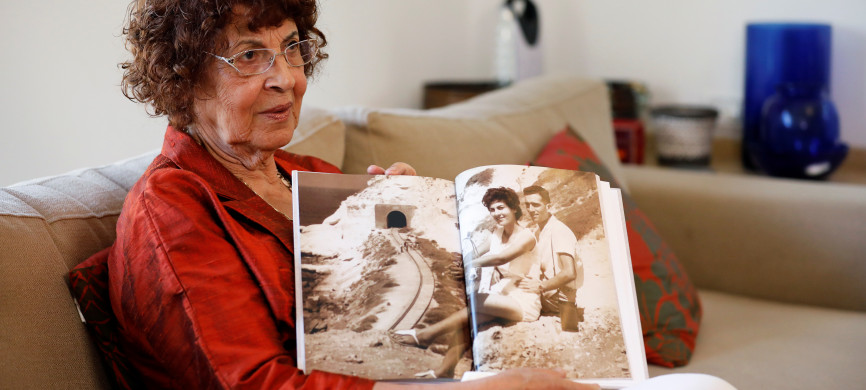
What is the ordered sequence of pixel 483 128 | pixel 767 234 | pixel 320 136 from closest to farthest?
pixel 320 136 → pixel 483 128 → pixel 767 234

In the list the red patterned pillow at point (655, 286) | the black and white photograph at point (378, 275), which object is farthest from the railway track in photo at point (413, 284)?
the red patterned pillow at point (655, 286)

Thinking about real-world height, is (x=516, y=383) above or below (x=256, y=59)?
below

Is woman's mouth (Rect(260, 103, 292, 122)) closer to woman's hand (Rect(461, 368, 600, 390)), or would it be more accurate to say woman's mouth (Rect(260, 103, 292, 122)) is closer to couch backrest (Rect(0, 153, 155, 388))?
couch backrest (Rect(0, 153, 155, 388))

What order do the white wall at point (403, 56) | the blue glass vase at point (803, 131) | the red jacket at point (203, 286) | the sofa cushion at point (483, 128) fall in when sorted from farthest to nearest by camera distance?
the blue glass vase at point (803, 131), the sofa cushion at point (483, 128), the white wall at point (403, 56), the red jacket at point (203, 286)

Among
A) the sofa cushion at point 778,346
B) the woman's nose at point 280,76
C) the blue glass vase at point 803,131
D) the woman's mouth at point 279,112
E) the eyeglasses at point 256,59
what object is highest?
the eyeglasses at point 256,59

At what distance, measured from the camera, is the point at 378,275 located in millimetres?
962

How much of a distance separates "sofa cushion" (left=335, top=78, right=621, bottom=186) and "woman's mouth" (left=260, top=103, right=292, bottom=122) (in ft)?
1.25

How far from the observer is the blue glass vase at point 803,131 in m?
2.31

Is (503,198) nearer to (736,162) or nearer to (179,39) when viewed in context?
(179,39)

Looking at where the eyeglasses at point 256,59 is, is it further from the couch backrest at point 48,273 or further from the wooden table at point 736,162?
the wooden table at point 736,162

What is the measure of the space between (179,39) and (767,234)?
153 centimetres

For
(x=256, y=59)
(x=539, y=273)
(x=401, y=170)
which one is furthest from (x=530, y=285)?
(x=256, y=59)

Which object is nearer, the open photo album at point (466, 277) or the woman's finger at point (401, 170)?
the open photo album at point (466, 277)

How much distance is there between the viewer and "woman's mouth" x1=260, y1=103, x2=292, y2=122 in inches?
42.0
